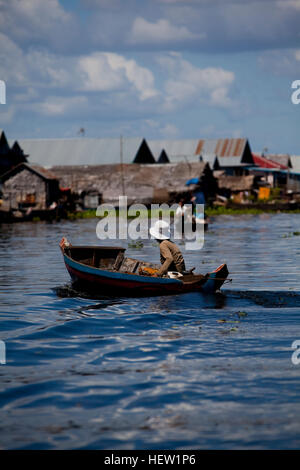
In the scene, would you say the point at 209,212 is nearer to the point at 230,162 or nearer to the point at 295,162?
the point at 230,162

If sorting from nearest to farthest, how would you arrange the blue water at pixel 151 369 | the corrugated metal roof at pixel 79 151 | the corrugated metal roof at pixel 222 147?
1. the blue water at pixel 151 369
2. the corrugated metal roof at pixel 79 151
3. the corrugated metal roof at pixel 222 147

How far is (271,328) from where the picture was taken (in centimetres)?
1051

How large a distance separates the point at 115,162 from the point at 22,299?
45.0 meters

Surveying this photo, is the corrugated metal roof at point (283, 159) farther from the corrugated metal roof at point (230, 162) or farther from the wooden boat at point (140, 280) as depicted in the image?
the wooden boat at point (140, 280)

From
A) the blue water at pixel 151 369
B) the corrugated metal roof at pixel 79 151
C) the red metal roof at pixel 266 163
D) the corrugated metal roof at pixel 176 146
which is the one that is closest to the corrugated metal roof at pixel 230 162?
the corrugated metal roof at pixel 176 146

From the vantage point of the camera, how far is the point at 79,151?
60156mm

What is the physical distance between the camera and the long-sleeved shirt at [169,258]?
13039 millimetres

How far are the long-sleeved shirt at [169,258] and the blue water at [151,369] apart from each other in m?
0.55

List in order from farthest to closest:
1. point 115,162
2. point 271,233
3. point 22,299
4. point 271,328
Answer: point 115,162 → point 271,233 → point 22,299 → point 271,328

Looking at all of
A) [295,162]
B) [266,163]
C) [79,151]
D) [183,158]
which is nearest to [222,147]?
[183,158]

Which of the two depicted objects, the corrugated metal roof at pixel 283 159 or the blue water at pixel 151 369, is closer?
the blue water at pixel 151 369

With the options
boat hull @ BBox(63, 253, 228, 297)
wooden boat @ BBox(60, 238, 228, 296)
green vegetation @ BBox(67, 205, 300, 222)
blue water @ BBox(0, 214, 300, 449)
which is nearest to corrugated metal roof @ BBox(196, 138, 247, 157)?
green vegetation @ BBox(67, 205, 300, 222)
